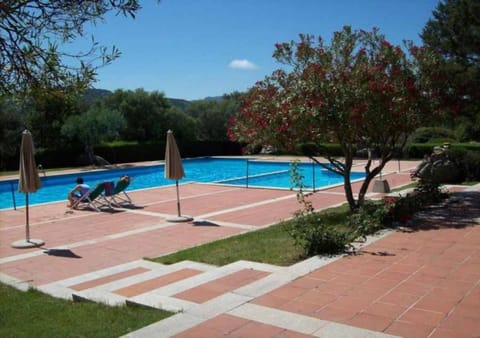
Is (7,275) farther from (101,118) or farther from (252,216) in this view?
(101,118)

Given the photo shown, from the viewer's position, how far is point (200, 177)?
1033 inches

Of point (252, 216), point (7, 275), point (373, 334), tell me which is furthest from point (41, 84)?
point (252, 216)

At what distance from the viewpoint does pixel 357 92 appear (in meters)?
9.06

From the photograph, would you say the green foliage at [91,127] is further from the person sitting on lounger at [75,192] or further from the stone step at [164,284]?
the stone step at [164,284]

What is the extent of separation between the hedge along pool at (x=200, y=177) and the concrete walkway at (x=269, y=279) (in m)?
7.84

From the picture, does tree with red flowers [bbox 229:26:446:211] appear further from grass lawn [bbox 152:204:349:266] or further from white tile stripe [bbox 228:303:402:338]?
white tile stripe [bbox 228:303:402:338]

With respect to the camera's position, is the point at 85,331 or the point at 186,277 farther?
the point at 186,277

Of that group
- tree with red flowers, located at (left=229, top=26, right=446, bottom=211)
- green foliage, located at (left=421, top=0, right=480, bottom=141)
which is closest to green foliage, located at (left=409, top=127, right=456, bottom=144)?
green foliage, located at (left=421, top=0, right=480, bottom=141)

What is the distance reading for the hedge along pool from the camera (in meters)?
20.0

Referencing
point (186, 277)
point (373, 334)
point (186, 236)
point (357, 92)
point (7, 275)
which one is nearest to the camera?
point (373, 334)

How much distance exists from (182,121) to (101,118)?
10171 mm

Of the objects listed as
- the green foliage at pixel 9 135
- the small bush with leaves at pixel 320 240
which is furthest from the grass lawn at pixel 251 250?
the green foliage at pixel 9 135

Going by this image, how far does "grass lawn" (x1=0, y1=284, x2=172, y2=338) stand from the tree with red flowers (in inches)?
208

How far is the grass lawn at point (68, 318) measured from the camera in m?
4.52
